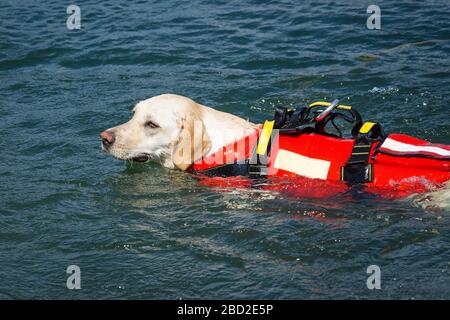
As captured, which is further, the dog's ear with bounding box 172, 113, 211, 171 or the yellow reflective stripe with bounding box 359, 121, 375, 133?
the dog's ear with bounding box 172, 113, 211, 171

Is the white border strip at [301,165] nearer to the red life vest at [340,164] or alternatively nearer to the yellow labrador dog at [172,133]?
the red life vest at [340,164]

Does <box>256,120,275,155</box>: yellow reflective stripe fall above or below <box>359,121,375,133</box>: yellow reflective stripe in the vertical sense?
→ below

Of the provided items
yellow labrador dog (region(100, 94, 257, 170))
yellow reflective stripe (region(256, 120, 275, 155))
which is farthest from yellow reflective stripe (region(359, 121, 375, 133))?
yellow labrador dog (region(100, 94, 257, 170))

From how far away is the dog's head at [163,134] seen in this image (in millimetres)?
6789

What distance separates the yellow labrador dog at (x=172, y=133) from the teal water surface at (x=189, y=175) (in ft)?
1.03

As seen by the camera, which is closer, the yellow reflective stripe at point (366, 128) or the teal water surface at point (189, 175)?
the teal water surface at point (189, 175)

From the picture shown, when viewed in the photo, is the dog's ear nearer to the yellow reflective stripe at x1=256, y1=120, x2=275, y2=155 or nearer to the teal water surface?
the teal water surface

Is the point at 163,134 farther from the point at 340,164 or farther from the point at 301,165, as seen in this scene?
the point at 340,164

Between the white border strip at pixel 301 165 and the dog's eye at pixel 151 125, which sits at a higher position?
the dog's eye at pixel 151 125

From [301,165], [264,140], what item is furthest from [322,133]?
→ [264,140]

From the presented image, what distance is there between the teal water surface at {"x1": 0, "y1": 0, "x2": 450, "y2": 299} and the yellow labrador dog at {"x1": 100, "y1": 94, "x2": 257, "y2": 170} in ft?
1.03

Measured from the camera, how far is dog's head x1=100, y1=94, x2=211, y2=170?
267 inches

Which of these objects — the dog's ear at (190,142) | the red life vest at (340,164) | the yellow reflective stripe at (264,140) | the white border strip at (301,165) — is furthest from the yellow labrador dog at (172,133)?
the white border strip at (301,165)

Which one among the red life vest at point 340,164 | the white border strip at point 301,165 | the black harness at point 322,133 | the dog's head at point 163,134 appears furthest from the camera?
the dog's head at point 163,134
